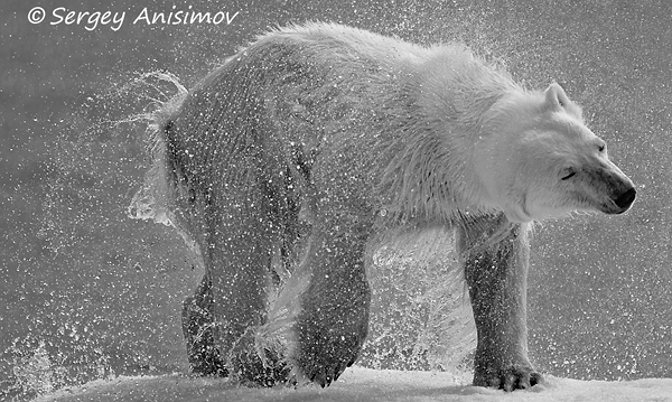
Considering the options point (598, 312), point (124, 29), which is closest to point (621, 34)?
point (598, 312)

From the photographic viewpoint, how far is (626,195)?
4.71m

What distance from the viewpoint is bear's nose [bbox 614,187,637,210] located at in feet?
15.5

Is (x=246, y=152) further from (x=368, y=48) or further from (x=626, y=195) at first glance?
(x=626, y=195)

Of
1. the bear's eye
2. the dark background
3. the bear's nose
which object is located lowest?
the dark background

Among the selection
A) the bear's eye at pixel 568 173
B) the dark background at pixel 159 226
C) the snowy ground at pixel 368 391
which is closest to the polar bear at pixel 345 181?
the bear's eye at pixel 568 173

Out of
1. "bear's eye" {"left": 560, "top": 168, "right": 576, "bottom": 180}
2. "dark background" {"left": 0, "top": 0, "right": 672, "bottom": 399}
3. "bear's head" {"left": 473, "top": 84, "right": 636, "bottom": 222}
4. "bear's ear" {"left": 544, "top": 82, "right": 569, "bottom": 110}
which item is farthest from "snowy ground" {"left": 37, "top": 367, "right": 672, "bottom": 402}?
"dark background" {"left": 0, "top": 0, "right": 672, "bottom": 399}

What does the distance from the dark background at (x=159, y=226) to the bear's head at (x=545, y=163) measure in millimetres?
4909

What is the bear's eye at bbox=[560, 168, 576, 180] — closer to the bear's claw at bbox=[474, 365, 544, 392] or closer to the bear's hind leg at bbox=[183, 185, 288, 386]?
the bear's claw at bbox=[474, 365, 544, 392]

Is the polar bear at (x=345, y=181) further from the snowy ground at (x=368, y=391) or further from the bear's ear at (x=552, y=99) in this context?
the snowy ground at (x=368, y=391)

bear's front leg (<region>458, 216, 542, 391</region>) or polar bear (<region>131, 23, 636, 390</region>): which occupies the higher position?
polar bear (<region>131, 23, 636, 390</region>)

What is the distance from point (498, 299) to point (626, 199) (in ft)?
3.96

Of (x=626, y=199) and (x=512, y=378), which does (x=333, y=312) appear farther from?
(x=626, y=199)

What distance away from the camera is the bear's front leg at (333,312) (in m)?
5.23

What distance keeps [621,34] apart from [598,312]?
3578 millimetres
